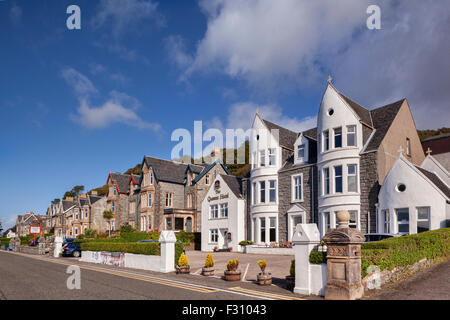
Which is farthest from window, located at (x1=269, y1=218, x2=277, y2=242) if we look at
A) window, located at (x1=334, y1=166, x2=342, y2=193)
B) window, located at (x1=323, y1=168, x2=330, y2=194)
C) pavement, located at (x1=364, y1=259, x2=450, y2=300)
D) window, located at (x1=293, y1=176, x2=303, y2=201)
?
pavement, located at (x1=364, y1=259, x2=450, y2=300)

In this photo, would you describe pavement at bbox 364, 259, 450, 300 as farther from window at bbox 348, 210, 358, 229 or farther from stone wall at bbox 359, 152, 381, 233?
window at bbox 348, 210, 358, 229

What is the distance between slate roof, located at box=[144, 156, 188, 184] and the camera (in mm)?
52250

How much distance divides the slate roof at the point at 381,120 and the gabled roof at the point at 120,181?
41926 mm

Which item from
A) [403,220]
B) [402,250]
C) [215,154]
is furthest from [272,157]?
[402,250]

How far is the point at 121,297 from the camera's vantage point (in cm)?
1186

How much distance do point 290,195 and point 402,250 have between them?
18.9m

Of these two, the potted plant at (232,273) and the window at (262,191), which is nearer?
the potted plant at (232,273)

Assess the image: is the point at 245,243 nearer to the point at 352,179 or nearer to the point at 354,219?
the point at 354,219

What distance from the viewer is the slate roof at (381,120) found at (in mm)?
27109

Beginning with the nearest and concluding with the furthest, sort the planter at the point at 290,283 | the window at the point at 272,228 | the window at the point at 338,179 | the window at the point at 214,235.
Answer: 1. the planter at the point at 290,283
2. the window at the point at 338,179
3. the window at the point at 272,228
4. the window at the point at 214,235

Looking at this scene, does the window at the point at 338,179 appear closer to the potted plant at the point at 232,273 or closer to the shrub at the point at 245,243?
the shrub at the point at 245,243

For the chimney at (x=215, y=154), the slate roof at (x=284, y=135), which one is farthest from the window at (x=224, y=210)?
the chimney at (x=215, y=154)

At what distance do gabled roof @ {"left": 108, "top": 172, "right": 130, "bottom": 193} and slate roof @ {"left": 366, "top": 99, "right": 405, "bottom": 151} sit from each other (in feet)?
138
